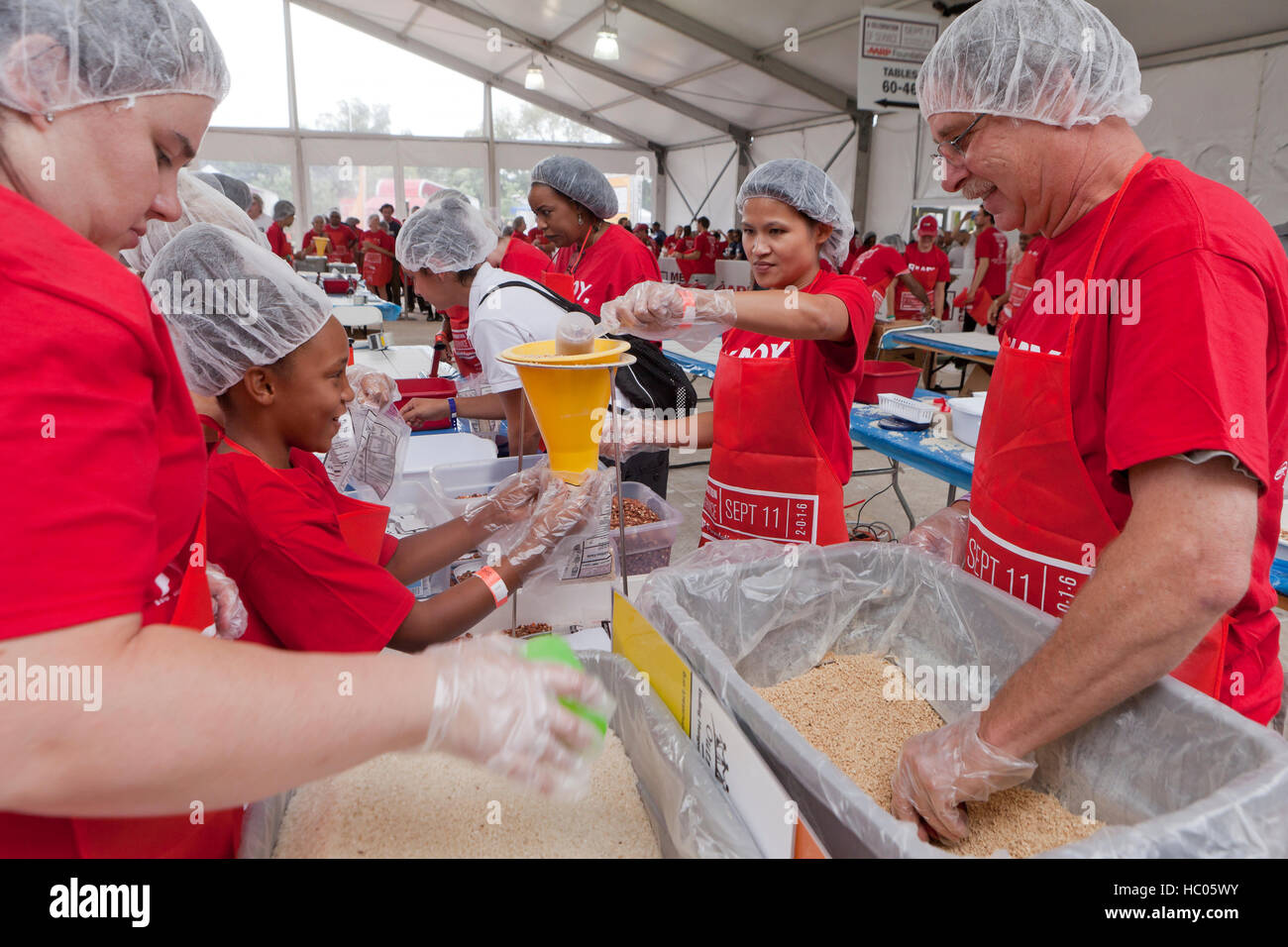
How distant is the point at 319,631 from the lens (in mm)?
1189

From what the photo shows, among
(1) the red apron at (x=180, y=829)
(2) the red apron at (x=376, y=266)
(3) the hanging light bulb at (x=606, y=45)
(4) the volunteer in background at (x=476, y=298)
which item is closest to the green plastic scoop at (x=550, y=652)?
(1) the red apron at (x=180, y=829)

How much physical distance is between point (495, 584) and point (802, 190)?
1.32 m

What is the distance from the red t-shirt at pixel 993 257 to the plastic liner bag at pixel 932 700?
824 centimetres

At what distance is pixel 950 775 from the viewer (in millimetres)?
945

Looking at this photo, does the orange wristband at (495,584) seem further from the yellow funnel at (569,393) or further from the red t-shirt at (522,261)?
the red t-shirt at (522,261)

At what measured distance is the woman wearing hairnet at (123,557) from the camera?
0.50 m

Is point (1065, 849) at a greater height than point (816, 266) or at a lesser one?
lesser

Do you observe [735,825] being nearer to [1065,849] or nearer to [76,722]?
[1065,849]

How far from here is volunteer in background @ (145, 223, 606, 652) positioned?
1153 mm

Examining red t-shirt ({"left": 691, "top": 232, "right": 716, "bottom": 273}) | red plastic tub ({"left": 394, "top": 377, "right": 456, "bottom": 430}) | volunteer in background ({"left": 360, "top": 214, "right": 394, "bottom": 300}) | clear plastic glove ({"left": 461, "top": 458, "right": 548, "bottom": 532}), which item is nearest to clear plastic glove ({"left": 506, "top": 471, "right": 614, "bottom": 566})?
clear plastic glove ({"left": 461, "top": 458, "right": 548, "bottom": 532})

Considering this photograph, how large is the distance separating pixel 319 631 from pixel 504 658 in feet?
1.97

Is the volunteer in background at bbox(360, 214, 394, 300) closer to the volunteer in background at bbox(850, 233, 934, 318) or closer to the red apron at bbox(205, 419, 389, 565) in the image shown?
the volunteer in background at bbox(850, 233, 934, 318)

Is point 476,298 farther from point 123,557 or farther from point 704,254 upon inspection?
point 704,254

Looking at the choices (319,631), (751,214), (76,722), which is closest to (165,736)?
(76,722)
